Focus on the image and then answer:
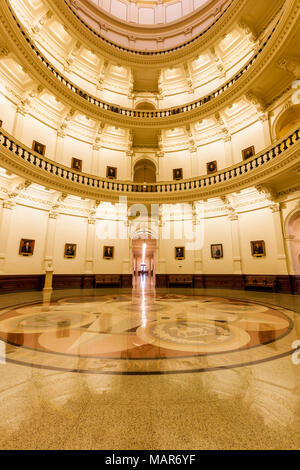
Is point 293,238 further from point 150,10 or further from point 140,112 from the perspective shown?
point 150,10

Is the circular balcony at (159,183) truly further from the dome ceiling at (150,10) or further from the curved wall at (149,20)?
the dome ceiling at (150,10)

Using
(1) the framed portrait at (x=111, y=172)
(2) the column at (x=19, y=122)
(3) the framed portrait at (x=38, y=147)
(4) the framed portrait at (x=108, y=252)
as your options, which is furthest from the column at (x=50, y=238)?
(1) the framed portrait at (x=111, y=172)

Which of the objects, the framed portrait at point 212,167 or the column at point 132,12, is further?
the column at point 132,12

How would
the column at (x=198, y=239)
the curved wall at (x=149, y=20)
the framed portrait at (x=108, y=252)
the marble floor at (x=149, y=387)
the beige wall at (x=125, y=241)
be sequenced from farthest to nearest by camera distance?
the curved wall at (x=149, y=20) → the framed portrait at (x=108, y=252) → the column at (x=198, y=239) → the beige wall at (x=125, y=241) → the marble floor at (x=149, y=387)

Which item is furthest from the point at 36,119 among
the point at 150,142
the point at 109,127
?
the point at 150,142

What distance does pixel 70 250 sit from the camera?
11945 mm

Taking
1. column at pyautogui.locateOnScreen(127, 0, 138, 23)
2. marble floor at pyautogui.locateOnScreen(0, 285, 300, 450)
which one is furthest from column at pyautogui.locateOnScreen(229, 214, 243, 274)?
column at pyautogui.locateOnScreen(127, 0, 138, 23)

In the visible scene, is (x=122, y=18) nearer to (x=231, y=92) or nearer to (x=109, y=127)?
(x=109, y=127)

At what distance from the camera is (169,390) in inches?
76.0

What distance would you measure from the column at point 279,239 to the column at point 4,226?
1278 centimetres

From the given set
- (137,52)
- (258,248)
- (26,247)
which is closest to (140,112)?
(137,52)

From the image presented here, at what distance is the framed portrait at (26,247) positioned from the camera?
33.4ft

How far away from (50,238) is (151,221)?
6.19 meters

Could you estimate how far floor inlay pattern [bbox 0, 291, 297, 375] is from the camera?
8.05 feet
